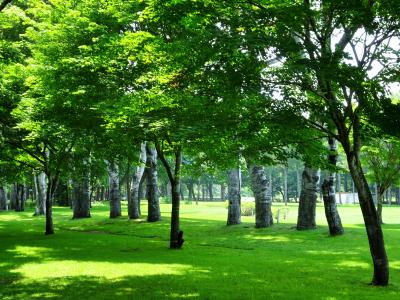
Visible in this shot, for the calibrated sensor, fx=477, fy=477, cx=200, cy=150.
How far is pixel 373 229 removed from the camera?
11781 millimetres

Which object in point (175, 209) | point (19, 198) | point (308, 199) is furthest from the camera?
point (19, 198)

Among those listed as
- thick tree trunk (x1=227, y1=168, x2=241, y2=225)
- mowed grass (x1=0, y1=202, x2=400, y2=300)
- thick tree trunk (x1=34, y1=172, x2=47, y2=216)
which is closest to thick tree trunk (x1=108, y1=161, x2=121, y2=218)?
thick tree trunk (x1=34, y1=172, x2=47, y2=216)

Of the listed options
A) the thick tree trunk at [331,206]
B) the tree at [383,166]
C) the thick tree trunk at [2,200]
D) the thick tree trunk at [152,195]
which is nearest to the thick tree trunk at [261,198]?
the thick tree trunk at [331,206]

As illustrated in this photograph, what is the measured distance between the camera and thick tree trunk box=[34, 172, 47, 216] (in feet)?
143

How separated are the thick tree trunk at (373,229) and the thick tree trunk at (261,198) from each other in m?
16.7

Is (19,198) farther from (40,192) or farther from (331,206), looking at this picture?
(331,206)

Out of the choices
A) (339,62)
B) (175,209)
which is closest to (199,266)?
(175,209)

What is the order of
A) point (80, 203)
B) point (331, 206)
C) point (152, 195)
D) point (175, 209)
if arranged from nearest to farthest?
1. point (175, 209)
2. point (331, 206)
3. point (152, 195)
4. point (80, 203)

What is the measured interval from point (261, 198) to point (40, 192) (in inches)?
988

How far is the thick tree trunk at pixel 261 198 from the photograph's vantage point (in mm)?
28828

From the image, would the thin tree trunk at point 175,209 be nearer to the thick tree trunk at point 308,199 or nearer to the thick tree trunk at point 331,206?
the thick tree trunk at point 331,206

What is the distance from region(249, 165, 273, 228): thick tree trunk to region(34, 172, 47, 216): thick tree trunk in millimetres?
20487

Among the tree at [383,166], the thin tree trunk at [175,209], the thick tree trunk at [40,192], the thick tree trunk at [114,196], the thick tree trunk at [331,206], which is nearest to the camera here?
the thin tree trunk at [175,209]

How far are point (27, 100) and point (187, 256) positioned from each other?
35.8 feet
